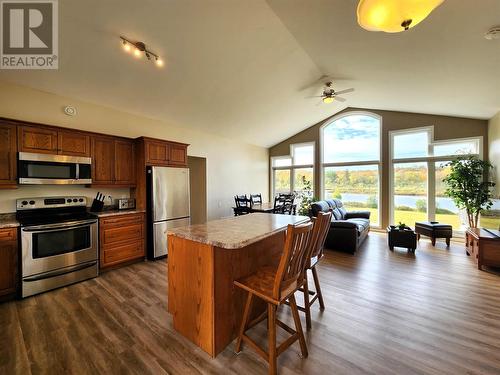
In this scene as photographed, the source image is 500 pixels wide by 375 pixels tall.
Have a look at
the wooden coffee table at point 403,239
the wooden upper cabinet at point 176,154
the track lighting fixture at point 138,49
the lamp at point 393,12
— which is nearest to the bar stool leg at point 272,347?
the lamp at point 393,12

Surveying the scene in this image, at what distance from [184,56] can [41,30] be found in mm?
1605

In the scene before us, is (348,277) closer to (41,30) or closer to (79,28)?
(79,28)

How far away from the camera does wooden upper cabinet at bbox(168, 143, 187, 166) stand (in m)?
4.18

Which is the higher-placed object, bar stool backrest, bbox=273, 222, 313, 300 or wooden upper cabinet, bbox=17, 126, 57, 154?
wooden upper cabinet, bbox=17, 126, 57, 154

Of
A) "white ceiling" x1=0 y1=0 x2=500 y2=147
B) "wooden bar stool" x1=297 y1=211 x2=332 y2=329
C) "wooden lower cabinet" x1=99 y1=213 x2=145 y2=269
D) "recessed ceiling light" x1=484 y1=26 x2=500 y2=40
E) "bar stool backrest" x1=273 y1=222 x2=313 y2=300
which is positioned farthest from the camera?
"wooden lower cabinet" x1=99 y1=213 x2=145 y2=269

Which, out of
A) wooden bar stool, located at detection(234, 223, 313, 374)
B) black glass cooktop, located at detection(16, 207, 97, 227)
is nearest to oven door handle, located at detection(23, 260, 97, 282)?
black glass cooktop, located at detection(16, 207, 97, 227)

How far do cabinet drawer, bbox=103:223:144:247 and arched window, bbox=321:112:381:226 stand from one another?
220 inches

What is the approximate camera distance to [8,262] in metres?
2.46

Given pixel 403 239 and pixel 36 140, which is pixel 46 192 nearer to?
pixel 36 140

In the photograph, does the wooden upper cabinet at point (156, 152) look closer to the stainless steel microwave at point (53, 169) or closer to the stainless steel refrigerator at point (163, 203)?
the stainless steel refrigerator at point (163, 203)

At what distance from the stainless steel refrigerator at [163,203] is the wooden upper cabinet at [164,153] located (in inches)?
8.7

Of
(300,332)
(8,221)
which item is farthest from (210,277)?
(8,221)

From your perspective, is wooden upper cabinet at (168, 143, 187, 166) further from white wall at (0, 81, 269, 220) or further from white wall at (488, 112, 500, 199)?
white wall at (488, 112, 500, 199)

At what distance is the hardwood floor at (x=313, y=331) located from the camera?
1591 mm
